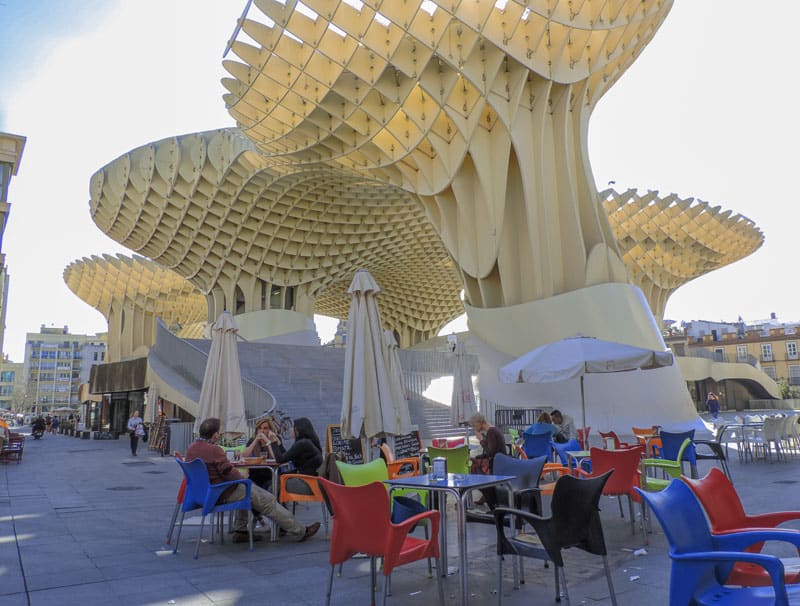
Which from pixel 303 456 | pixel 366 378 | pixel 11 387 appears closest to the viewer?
pixel 303 456

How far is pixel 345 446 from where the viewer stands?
11.3 metres

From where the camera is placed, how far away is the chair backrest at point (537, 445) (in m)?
8.58

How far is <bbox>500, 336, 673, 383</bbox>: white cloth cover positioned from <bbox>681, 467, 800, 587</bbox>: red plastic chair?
515 centimetres

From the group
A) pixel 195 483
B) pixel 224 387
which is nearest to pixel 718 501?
pixel 195 483

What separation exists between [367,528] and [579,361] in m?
5.55

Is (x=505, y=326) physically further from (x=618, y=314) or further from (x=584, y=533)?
(x=584, y=533)

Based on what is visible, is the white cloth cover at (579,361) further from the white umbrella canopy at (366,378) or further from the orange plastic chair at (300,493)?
the orange plastic chair at (300,493)

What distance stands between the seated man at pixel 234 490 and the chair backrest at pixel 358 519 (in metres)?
2.25

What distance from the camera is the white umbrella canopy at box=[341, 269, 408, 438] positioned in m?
8.42

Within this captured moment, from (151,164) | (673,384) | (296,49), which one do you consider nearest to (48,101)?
(296,49)

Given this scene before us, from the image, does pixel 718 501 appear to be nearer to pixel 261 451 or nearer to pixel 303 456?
pixel 303 456

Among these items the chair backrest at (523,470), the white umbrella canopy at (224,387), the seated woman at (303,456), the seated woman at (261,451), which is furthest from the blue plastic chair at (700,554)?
the white umbrella canopy at (224,387)

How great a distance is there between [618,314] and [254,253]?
83.3 feet

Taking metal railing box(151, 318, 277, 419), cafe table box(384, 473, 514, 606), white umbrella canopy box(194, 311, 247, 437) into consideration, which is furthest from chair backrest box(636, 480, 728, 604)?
metal railing box(151, 318, 277, 419)
